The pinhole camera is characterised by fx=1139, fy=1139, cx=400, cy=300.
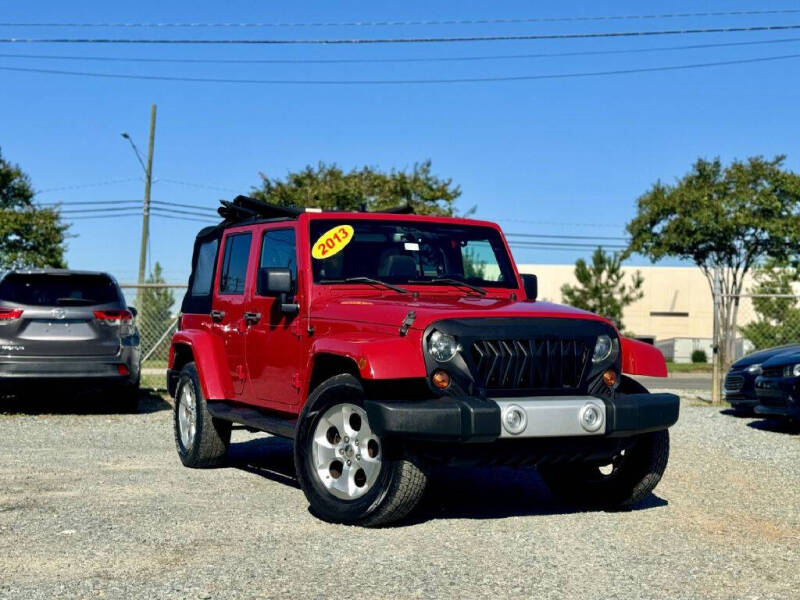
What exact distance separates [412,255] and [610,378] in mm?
1841

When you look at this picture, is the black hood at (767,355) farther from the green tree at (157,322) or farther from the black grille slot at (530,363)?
the green tree at (157,322)

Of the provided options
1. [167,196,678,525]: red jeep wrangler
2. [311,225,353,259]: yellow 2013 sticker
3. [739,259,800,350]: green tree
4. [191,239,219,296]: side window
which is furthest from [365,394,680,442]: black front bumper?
[739,259,800,350]: green tree

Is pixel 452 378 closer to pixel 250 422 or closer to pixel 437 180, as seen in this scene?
pixel 250 422

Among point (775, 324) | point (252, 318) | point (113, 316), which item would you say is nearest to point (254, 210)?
point (252, 318)

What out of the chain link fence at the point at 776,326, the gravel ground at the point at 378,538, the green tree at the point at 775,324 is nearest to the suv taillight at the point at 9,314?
the gravel ground at the point at 378,538

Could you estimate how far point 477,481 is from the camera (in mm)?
8953

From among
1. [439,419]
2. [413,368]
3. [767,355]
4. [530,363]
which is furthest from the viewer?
[767,355]

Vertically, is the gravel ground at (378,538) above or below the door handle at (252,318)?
below

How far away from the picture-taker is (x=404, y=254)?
26.6ft

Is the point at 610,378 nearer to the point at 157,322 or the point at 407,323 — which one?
the point at 407,323

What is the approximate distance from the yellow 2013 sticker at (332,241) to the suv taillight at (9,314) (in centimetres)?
655

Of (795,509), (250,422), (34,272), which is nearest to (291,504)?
(250,422)

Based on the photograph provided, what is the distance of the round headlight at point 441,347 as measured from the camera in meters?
6.45

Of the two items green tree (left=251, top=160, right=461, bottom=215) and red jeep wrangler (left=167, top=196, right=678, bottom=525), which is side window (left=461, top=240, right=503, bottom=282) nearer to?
red jeep wrangler (left=167, top=196, right=678, bottom=525)
